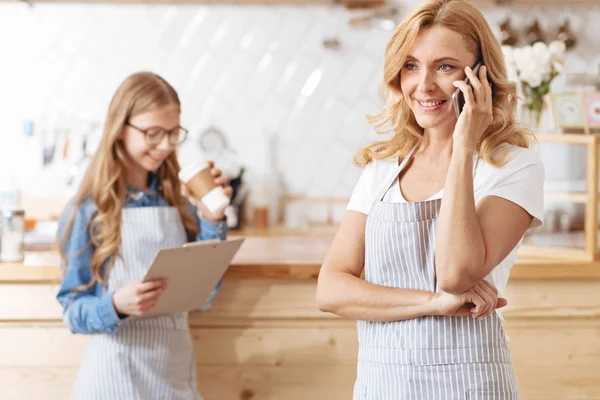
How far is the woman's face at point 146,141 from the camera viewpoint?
202 centimetres

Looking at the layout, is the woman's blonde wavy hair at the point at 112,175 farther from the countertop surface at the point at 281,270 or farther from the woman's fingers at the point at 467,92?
the woman's fingers at the point at 467,92

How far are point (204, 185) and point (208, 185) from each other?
1 cm

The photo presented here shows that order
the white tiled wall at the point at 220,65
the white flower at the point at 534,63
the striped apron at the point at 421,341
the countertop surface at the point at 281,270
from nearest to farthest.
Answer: the striped apron at the point at 421,341 < the countertop surface at the point at 281,270 < the white flower at the point at 534,63 < the white tiled wall at the point at 220,65

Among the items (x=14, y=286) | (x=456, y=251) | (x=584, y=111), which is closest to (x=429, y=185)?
(x=456, y=251)

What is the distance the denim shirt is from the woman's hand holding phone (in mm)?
841

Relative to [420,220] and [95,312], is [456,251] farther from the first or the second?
[95,312]

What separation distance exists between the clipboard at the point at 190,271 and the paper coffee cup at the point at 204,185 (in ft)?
0.45

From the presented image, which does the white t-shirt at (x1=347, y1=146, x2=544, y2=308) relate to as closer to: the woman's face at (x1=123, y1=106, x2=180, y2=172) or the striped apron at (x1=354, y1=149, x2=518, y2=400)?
the striped apron at (x1=354, y1=149, x2=518, y2=400)

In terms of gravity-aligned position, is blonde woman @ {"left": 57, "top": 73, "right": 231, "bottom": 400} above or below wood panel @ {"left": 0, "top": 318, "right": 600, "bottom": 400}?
above

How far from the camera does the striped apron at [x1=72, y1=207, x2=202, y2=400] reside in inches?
77.2

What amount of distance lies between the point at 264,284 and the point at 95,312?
1.59 feet

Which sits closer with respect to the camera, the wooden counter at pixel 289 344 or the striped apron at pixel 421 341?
the striped apron at pixel 421 341

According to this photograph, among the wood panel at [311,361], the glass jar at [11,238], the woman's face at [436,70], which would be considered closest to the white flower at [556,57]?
the wood panel at [311,361]

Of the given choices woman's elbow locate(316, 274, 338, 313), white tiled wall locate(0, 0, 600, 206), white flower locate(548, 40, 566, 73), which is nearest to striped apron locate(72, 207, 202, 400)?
woman's elbow locate(316, 274, 338, 313)
